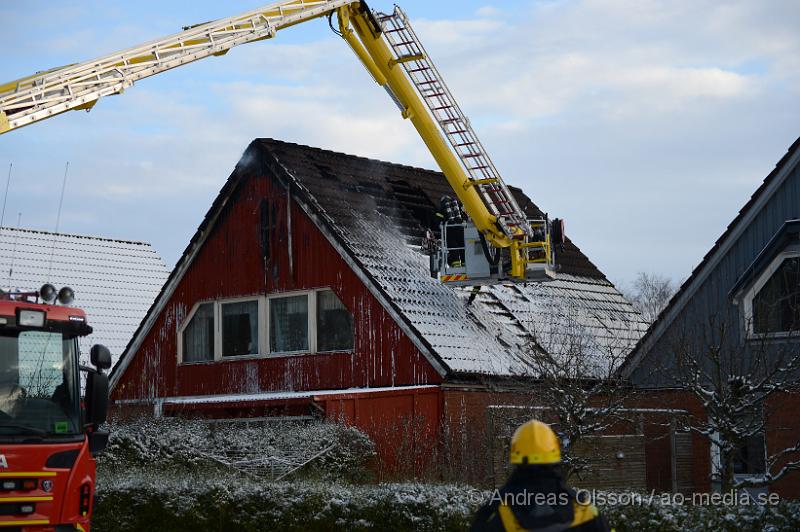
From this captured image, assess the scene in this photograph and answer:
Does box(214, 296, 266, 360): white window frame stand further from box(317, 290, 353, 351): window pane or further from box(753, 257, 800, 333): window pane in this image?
box(753, 257, 800, 333): window pane

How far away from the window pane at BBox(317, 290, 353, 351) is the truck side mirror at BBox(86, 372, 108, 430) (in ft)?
38.1

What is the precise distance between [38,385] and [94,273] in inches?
923

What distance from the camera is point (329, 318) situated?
24.7 meters

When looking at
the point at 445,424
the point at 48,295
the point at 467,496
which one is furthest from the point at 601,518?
the point at 445,424

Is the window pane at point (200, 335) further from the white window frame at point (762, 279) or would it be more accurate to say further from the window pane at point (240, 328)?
the white window frame at point (762, 279)

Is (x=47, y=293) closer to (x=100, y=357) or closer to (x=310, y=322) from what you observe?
(x=100, y=357)

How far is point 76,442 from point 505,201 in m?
14.2

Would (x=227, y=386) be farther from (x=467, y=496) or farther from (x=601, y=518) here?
(x=601, y=518)

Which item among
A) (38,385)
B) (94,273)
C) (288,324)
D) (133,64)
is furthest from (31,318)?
(94,273)

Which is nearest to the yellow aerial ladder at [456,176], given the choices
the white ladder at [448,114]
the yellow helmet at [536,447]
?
the white ladder at [448,114]

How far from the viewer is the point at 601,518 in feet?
21.3

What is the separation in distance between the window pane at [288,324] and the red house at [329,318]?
0.03m

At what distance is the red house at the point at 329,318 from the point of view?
2262 centimetres

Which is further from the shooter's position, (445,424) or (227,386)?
(227,386)
